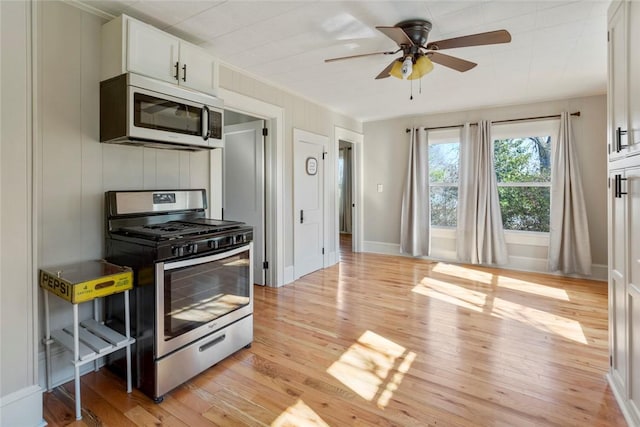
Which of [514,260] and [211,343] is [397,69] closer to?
[211,343]

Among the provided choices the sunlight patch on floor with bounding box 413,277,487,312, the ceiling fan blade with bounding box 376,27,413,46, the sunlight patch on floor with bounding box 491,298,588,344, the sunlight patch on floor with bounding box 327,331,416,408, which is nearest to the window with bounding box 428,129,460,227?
the sunlight patch on floor with bounding box 413,277,487,312

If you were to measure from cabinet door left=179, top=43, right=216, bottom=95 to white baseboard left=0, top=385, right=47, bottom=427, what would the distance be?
213 centimetres

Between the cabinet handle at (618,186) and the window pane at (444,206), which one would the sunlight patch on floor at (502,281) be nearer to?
the window pane at (444,206)

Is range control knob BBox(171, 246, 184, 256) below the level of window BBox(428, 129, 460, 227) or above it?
below

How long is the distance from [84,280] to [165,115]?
3.94ft

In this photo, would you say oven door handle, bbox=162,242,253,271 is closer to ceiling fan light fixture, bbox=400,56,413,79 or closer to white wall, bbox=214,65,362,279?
white wall, bbox=214,65,362,279

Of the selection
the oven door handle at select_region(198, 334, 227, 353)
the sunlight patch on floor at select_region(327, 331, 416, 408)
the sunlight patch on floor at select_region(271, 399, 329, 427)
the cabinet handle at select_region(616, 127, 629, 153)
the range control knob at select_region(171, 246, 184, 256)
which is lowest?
the sunlight patch on floor at select_region(271, 399, 329, 427)

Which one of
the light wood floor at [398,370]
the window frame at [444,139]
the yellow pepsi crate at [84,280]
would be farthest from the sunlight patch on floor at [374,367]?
the window frame at [444,139]

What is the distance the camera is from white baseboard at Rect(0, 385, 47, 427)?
5.31 feet

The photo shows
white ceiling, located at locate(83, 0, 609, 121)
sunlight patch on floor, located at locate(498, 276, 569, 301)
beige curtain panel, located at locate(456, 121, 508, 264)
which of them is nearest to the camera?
white ceiling, located at locate(83, 0, 609, 121)

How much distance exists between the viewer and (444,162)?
554 cm

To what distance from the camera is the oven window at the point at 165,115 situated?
2148 millimetres

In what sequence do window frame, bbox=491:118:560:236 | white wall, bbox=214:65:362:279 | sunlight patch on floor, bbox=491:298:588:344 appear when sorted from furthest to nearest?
1. window frame, bbox=491:118:560:236
2. white wall, bbox=214:65:362:279
3. sunlight patch on floor, bbox=491:298:588:344

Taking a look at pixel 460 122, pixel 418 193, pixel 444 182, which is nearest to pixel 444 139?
pixel 460 122
